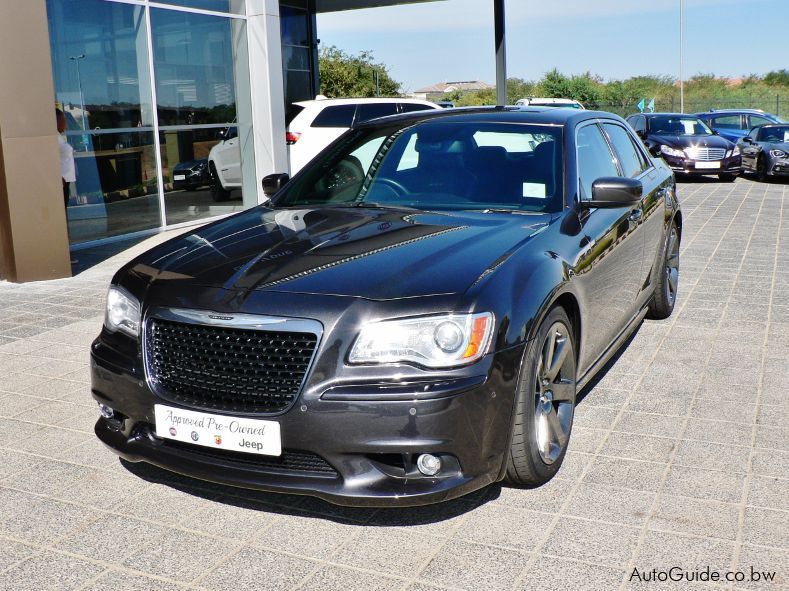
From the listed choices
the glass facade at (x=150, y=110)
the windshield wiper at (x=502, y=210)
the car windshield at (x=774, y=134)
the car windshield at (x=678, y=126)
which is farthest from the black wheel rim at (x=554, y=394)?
the car windshield at (x=678, y=126)

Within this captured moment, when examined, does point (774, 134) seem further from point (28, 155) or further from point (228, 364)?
point (228, 364)

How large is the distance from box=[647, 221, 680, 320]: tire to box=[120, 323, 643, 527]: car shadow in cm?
325

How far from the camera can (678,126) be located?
69.3 ft

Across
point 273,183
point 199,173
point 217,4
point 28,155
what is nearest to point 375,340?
point 273,183

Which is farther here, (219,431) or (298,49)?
(298,49)

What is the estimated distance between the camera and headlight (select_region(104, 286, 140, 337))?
362 centimetres

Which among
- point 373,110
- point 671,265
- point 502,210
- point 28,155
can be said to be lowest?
point 671,265

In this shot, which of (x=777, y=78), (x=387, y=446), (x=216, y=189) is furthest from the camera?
(x=777, y=78)

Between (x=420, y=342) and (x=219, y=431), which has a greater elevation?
(x=420, y=342)

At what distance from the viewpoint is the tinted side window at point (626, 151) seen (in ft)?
18.6

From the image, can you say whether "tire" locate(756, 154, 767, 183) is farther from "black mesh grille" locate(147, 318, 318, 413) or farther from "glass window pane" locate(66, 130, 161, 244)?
"black mesh grille" locate(147, 318, 318, 413)

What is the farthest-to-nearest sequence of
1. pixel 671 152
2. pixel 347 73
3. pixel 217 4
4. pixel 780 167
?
pixel 347 73 < pixel 671 152 < pixel 780 167 < pixel 217 4

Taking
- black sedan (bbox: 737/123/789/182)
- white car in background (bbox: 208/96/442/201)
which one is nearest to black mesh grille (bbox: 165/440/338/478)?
white car in background (bbox: 208/96/442/201)

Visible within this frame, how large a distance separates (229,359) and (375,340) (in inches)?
22.1
